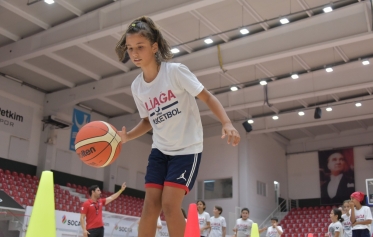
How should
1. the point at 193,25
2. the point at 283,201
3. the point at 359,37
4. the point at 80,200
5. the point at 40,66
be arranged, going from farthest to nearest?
the point at 283,201 < the point at 80,200 < the point at 40,66 < the point at 193,25 < the point at 359,37

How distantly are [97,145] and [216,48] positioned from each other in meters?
11.2

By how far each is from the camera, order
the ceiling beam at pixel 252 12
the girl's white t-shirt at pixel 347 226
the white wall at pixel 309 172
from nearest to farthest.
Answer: the girl's white t-shirt at pixel 347 226
the ceiling beam at pixel 252 12
the white wall at pixel 309 172

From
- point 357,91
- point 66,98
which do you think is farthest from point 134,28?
Result: point 357,91

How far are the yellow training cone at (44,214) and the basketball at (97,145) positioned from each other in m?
0.78

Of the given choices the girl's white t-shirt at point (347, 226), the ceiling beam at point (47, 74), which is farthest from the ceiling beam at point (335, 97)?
the ceiling beam at point (47, 74)

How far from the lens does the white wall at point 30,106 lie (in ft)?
53.2

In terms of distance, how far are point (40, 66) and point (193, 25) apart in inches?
257

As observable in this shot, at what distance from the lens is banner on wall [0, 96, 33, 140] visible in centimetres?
1617

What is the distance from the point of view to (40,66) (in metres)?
15.9

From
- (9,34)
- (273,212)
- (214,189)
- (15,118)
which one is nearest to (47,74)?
(15,118)

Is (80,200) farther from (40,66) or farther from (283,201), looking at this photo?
(283,201)

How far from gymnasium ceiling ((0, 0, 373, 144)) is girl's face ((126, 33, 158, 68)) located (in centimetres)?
795

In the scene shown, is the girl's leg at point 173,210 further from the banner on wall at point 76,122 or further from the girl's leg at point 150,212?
the banner on wall at point 76,122

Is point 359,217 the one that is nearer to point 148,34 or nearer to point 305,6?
point 305,6
